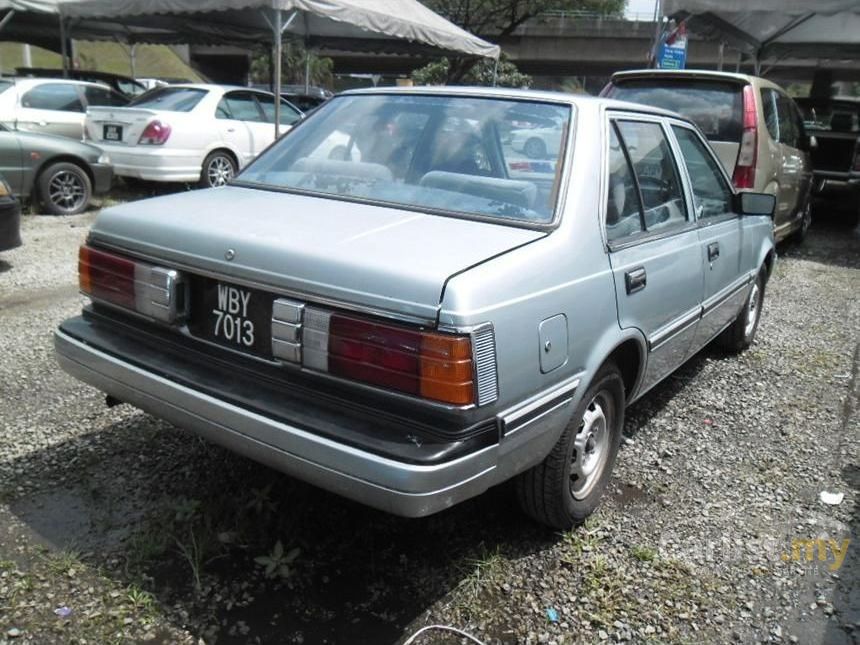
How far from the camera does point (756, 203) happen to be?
Answer: 435 centimetres

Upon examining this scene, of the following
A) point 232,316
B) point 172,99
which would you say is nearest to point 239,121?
point 172,99

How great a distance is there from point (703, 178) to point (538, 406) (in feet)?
7.69

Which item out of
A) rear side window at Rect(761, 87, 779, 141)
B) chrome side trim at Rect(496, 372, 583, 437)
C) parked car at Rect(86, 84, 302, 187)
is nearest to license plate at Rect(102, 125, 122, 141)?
parked car at Rect(86, 84, 302, 187)

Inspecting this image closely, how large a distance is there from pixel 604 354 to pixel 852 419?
2.40 meters

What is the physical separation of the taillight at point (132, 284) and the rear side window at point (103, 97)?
31.5 ft

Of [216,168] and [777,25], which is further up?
[777,25]

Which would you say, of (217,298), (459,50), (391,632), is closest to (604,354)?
(391,632)

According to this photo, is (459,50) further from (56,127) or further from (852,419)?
(852,419)

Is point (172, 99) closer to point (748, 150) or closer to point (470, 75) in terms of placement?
point (748, 150)

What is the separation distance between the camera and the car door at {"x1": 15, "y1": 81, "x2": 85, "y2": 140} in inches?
412

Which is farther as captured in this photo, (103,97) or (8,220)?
(103,97)

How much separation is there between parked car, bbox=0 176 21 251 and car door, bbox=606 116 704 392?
5.10 m

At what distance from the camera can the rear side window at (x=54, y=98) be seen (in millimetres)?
10534

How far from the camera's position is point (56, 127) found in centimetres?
1074
